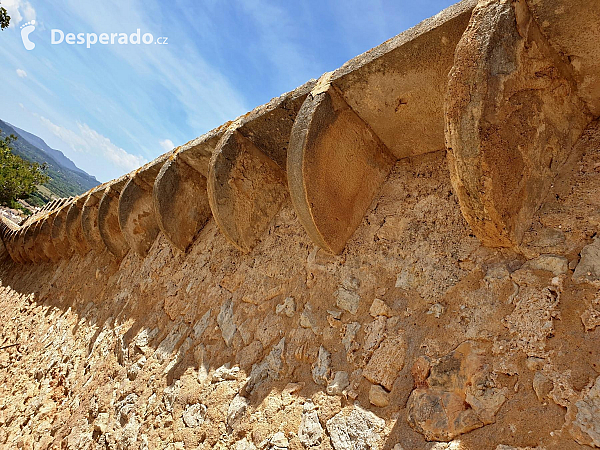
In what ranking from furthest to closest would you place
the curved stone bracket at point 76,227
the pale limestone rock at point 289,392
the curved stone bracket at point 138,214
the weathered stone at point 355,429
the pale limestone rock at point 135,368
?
the curved stone bracket at point 76,227, the curved stone bracket at point 138,214, the pale limestone rock at point 135,368, the pale limestone rock at point 289,392, the weathered stone at point 355,429

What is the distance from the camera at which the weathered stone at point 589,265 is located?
1.25m

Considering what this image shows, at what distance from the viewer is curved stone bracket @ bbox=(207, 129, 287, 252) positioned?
8.45ft

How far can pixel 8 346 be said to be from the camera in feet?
15.7

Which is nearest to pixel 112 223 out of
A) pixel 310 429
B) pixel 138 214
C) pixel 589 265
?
pixel 138 214

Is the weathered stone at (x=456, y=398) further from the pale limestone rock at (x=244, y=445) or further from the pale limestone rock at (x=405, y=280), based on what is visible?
the pale limestone rock at (x=244, y=445)

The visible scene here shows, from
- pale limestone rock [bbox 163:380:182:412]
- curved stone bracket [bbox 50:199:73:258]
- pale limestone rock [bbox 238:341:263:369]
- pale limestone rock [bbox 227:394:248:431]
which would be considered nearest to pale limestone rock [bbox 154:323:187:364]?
pale limestone rock [bbox 163:380:182:412]

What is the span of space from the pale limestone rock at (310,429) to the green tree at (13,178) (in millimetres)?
21817

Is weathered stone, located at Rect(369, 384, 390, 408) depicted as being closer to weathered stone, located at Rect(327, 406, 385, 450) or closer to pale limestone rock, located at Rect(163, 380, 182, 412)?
weathered stone, located at Rect(327, 406, 385, 450)

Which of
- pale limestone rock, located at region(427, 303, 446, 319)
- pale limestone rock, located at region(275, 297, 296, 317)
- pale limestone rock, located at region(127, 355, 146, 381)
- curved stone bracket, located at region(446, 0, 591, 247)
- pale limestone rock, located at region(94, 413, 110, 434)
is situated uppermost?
curved stone bracket, located at region(446, 0, 591, 247)

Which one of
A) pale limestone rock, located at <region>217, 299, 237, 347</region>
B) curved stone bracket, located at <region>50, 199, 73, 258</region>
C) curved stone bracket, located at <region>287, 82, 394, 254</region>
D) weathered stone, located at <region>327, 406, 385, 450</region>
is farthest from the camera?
curved stone bracket, located at <region>50, 199, 73, 258</region>

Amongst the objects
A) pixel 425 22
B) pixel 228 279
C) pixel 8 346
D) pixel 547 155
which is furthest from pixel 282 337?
pixel 8 346

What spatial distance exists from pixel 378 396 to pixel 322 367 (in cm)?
33

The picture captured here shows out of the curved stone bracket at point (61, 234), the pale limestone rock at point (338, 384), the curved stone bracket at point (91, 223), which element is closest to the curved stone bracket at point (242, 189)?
the pale limestone rock at point (338, 384)

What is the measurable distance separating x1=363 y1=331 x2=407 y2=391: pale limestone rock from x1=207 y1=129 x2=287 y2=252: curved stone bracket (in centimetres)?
132
